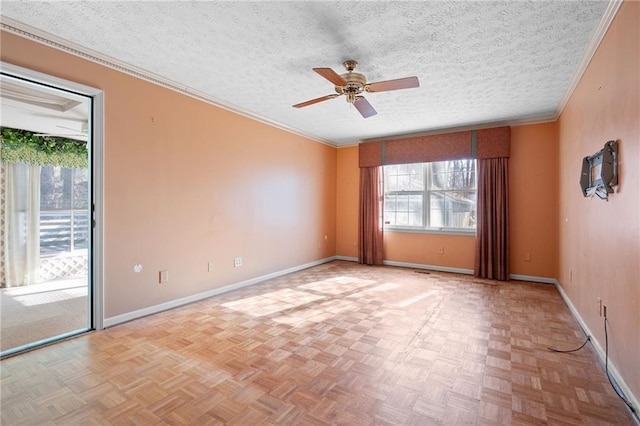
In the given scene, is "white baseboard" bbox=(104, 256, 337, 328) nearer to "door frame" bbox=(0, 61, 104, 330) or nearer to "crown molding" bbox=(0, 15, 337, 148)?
"door frame" bbox=(0, 61, 104, 330)

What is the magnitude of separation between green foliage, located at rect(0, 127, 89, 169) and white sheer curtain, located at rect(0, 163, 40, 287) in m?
0.13

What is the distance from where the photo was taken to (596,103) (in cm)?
248

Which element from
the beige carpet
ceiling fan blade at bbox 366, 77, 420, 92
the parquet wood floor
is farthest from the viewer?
the beige carpet

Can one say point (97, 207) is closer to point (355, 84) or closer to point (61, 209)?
point (355, 84)

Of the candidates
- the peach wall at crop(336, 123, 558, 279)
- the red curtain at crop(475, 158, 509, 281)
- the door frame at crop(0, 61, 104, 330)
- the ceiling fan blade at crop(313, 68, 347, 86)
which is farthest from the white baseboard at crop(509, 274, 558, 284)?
the door frame at crop(0, 61, 104, 330)

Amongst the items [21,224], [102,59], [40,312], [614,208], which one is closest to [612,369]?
[614,208]

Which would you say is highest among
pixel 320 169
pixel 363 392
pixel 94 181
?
pixel 320 169

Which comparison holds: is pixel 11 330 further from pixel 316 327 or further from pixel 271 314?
pixel 316 327

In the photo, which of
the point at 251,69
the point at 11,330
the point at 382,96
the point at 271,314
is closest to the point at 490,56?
the point at 382,96

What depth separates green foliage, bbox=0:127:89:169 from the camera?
4473 millimetres

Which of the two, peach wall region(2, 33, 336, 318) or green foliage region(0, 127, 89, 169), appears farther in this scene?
green foliage region(0, 127, 89, 169)

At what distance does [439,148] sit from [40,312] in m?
5.98

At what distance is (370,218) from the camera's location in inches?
235

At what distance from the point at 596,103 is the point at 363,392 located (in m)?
2.93
